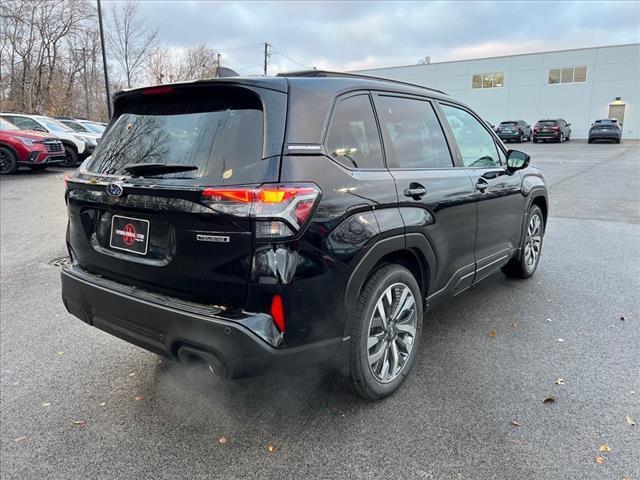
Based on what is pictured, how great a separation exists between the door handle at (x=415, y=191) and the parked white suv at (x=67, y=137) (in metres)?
15.2

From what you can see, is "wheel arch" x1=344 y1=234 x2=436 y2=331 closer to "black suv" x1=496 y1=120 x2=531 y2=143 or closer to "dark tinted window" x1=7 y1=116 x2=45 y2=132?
"dark tinted window" x1=7 y1=116 x2=45 y2=132

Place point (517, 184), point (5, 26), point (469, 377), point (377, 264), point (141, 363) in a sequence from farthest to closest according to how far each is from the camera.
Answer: point (5, 26), point (517, 184), point (141, 363), point (469, 377), point (377, 264)

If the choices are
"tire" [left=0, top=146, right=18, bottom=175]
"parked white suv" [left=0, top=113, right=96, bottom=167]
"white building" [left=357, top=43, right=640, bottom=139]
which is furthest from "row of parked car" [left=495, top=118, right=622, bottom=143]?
"tire" [left=0, top=146, right=18, bottom=175]

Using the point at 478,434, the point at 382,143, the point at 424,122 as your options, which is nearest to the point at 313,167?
the point at 382,143

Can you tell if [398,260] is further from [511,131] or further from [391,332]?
[511,131]

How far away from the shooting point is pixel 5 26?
2866cm

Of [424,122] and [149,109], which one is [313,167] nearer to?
[149,109]

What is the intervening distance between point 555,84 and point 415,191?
46.5 m

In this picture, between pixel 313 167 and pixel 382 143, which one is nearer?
pixel 313 167

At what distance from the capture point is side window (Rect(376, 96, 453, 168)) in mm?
2934

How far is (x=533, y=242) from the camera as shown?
5094 mm

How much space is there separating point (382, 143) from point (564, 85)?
4641 centimetres

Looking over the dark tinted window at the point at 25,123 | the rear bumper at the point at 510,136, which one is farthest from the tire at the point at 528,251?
the rear bumper at the point at 510,136

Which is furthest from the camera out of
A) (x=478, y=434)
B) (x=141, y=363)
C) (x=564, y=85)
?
(x=564, y=85)
